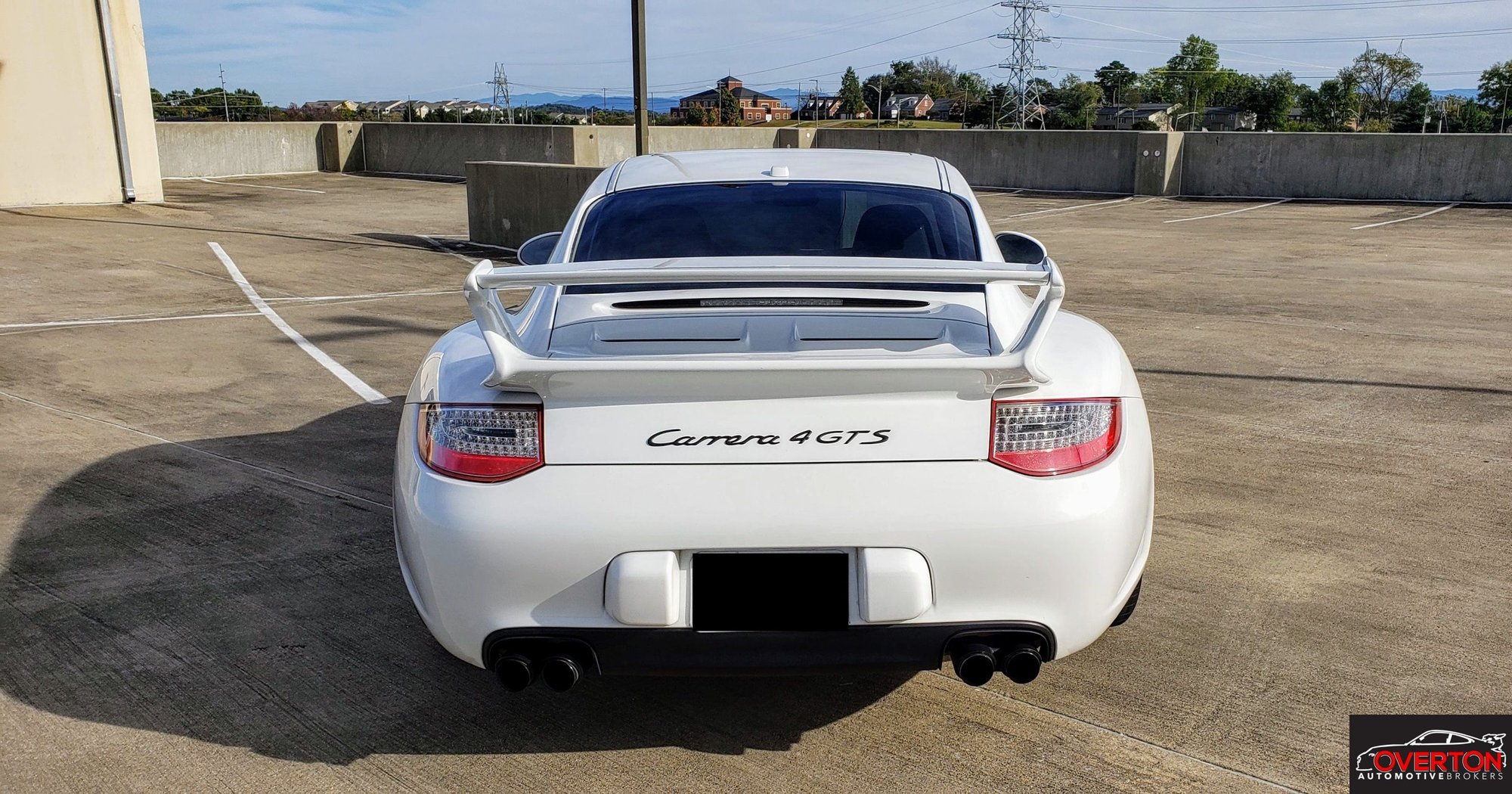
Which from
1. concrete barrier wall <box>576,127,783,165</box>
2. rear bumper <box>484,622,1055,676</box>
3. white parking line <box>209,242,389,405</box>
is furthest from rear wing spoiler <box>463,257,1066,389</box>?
concrete barrier wall <box>576,127,783,165</box>

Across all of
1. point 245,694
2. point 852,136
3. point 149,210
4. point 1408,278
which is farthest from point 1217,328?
point 852,136

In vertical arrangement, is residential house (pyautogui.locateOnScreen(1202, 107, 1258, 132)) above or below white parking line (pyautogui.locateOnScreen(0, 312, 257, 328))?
above

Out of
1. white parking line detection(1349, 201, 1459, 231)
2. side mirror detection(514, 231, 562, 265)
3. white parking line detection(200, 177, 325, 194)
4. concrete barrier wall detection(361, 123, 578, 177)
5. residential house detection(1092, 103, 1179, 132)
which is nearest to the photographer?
side mirror detection(514, 231, 562, 265)

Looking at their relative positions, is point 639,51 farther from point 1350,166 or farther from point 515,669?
point 1350,166

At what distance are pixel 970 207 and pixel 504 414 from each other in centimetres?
209

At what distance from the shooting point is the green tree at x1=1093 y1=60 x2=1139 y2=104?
124m

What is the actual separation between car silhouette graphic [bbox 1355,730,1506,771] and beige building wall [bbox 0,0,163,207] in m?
21.1

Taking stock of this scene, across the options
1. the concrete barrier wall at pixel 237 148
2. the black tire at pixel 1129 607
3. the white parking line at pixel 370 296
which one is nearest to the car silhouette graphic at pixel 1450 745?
the black tire at pixel 1129 607

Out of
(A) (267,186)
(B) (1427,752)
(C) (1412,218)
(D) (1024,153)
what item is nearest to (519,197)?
(B) (1427,752)

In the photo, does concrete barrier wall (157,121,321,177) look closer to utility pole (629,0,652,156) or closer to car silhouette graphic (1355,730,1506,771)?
utility pole (629,0,652,156)

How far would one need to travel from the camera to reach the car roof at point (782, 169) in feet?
13.9

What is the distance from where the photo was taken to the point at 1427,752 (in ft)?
10.3

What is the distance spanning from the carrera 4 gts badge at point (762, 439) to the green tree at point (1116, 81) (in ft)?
421

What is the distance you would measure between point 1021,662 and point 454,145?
30386mm
